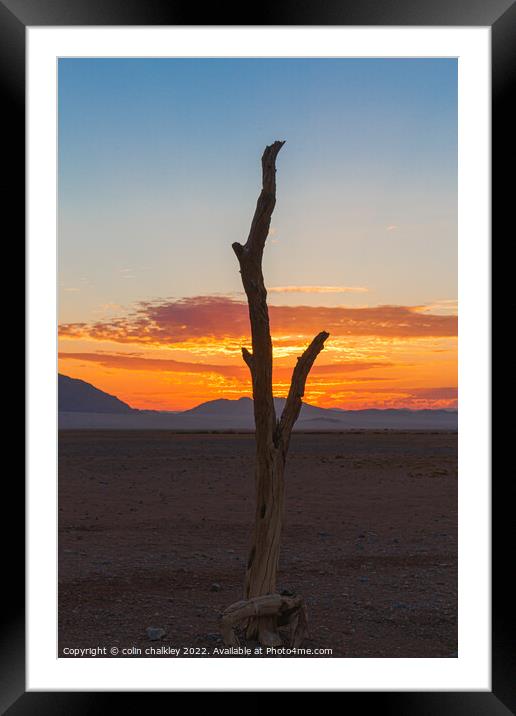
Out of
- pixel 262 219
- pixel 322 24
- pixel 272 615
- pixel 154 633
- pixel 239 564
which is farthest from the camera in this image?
pixel 239 564

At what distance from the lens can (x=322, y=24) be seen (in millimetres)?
4211

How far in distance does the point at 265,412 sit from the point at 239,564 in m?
4.46

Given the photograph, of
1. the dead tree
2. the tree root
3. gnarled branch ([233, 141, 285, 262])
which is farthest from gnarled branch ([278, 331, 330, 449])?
the tree root

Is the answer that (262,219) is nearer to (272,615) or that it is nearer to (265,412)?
(265,412)

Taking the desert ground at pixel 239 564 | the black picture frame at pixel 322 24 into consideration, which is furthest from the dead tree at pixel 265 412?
the black picture frame at pixel 322 24

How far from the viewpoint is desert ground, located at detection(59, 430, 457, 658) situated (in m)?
6.35

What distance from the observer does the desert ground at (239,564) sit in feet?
20.8

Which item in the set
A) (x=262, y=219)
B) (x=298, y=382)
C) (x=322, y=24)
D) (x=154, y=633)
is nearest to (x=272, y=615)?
(x=154, y=633)

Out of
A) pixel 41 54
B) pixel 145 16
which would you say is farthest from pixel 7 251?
pixel 145 16

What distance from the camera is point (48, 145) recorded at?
441cm

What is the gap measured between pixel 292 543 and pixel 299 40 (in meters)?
8.21

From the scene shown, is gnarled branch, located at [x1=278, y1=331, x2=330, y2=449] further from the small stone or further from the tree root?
the small stone

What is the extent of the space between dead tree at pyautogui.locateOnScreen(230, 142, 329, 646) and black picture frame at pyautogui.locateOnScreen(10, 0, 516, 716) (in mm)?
1513

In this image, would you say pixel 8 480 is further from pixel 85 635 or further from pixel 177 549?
pixel 177 549
